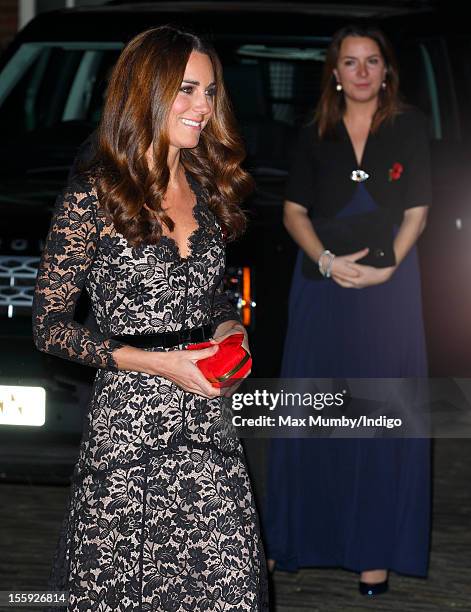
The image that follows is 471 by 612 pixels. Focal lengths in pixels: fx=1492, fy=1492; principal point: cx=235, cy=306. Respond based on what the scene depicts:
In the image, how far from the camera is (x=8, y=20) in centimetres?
1333

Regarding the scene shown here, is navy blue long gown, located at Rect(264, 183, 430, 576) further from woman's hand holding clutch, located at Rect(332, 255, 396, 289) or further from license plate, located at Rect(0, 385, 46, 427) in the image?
license plate, located at Rect(0, 385, 46, 427)

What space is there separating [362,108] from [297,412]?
1103 millimetres

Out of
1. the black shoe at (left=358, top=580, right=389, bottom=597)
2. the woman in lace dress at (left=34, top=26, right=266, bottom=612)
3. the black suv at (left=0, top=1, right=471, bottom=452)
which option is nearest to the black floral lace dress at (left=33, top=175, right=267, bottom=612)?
the woman in lace dress at (left=34, top=26, right=266, bottom=612)

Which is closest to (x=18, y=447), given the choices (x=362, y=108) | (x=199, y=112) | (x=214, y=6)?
(x=362, y=108)

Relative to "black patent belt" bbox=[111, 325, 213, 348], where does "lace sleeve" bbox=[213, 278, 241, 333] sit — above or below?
above

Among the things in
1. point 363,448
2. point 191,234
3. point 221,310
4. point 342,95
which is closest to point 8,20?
point 342,95

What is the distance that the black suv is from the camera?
514 centimetres

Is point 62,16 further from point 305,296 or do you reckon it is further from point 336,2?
point 305,296

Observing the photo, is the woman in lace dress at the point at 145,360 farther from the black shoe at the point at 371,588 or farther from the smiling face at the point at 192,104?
the black shoe at the point at 371,588

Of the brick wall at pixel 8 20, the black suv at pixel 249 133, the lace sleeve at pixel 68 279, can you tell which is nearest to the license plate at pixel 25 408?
the black suv at pixel 249 133

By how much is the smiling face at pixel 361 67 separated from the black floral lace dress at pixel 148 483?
184 cm

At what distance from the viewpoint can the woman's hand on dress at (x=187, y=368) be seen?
331 centimetres

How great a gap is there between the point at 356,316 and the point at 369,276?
0.17 metres

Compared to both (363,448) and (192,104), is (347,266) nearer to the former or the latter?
(363,448)
